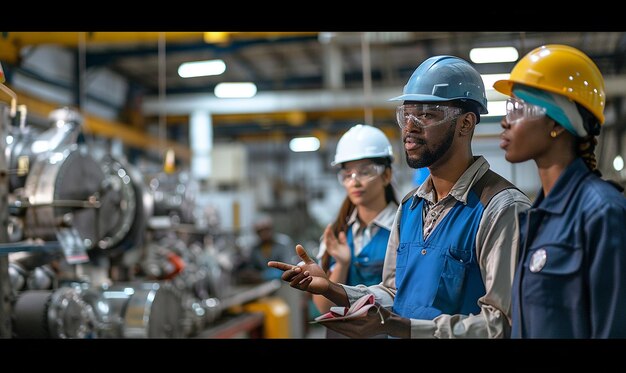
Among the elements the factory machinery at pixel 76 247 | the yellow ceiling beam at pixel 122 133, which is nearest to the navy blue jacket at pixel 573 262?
the factory machinery at pixel 76 247

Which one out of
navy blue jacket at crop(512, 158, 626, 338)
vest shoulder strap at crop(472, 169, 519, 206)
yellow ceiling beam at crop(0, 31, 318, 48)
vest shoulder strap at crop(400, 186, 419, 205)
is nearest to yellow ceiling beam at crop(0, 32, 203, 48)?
yellow ceiling beam at crop(0, 31, 318, 48)

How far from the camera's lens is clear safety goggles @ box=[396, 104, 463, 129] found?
2168 millimetres

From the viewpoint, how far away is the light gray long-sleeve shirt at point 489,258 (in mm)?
2062

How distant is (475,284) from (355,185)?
76cm

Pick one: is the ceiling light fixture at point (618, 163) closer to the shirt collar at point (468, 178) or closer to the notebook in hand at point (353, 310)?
the shirt collar at point (468, 178)

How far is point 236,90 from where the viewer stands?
11.4 metres

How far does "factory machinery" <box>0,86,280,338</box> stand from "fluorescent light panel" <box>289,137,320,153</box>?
24.6 feet

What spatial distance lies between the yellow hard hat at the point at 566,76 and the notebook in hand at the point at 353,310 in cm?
80

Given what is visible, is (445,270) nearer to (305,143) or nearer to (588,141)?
(588,141)

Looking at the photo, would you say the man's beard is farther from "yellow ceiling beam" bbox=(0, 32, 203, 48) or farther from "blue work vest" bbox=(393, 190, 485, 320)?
"yellow ceiling beam" bbox=(0, 32, 203, 48)

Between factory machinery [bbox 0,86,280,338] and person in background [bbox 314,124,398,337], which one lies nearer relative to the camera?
person in background [bbox 314,124,398,337]

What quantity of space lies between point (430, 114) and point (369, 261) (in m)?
0.72

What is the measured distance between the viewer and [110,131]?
11039 mm

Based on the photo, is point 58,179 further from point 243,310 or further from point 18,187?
point 243,310
